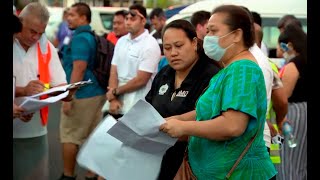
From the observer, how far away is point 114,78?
246 inches

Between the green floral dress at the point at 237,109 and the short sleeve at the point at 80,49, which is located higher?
the short sleeve at the point at 80,49

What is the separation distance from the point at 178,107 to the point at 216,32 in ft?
2.13

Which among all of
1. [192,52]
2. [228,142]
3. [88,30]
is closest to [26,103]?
[192,52]

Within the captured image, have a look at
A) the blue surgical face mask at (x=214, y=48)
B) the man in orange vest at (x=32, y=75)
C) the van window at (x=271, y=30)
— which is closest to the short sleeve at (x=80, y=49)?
the man in orange vest at (x=32, y=75)

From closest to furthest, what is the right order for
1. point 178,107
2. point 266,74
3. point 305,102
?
1. point 178,107
2. point 266,74
3. point 305,102

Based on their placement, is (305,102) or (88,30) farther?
(88,30)

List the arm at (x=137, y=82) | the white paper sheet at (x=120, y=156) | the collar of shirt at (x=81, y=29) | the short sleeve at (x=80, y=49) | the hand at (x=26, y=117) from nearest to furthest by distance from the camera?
the white paper sheet at (x=120, y=156), the hand at (x=26, y=117), the arm at (x=137, y=82), the short sleeve at (x=80, y=49), the collar of shirt at (x=81, y=29)

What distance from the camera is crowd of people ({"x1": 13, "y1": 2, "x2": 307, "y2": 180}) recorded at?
303cm

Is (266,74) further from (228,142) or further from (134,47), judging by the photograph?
(134,47)

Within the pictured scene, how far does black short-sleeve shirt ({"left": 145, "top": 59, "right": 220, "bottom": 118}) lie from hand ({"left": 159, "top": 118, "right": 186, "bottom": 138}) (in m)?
0.61

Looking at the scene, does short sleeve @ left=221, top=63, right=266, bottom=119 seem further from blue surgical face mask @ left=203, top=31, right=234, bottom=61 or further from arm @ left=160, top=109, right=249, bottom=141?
blue surgical face mask @ left=203, top=31, right=234, bottom=61

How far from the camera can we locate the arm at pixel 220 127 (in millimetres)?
2949

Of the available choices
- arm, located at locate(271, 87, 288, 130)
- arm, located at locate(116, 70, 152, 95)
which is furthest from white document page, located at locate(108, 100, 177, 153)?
arm, located at locate(116, 70, 152, 95)

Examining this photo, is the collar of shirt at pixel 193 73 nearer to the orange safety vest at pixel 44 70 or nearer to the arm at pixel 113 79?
the orange safety vest at pixel 44 70
